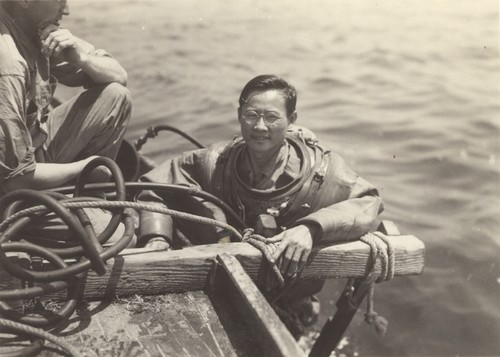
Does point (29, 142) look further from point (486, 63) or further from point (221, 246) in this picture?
point (486, 63)

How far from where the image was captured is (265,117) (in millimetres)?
3359

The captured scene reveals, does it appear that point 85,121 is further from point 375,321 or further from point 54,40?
point 375,321

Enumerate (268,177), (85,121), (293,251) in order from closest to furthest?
(293,251)
(85,121)
(268,177)

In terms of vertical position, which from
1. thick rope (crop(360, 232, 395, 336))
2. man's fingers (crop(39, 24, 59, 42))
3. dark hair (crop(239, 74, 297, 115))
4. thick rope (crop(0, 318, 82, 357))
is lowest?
thick rope (crop(360, 232, 395, 336))

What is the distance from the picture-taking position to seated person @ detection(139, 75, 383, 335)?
3244mm

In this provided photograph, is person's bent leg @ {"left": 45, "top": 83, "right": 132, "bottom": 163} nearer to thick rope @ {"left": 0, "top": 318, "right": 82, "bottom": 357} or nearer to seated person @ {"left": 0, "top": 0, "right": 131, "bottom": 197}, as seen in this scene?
seated person @ {"left": 0, "top": 0, "right": 131, "bottom": 197}

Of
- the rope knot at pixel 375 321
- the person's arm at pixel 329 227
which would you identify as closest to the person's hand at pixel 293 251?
the person's arm at pixel 329 227

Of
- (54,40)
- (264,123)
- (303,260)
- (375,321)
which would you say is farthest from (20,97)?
(375,321)

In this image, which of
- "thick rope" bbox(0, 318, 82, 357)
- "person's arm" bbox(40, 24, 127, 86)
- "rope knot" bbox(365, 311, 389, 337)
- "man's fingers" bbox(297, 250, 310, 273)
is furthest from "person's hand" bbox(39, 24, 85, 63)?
"rope knot" bbox(365, 311, 389, 337)

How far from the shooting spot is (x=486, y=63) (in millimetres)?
11562

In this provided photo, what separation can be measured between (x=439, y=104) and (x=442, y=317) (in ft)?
18.4

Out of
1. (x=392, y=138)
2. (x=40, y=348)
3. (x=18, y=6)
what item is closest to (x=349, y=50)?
(x=392, y=138)

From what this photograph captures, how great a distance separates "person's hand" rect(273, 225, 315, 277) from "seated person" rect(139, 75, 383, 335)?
0.94 ft

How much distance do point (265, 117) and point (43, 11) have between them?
1.35 metres
